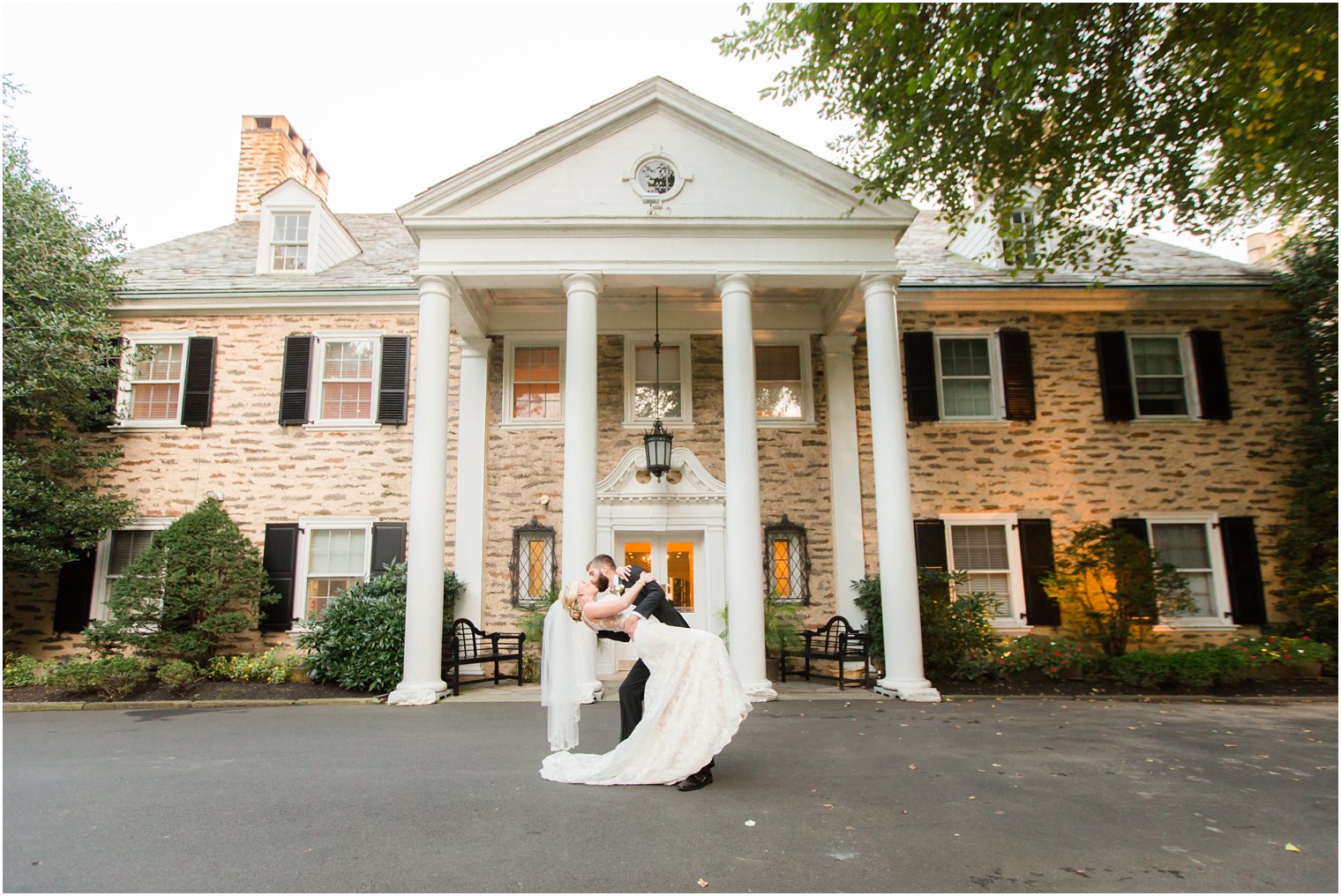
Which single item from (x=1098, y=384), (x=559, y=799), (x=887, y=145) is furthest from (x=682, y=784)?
(x=1098, y=384)

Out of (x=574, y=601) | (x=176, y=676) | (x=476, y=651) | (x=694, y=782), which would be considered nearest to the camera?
(x=694, y=782)

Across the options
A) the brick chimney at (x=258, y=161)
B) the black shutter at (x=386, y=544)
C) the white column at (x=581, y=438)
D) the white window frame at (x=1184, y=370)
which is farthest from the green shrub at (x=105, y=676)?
the white window frame at (x=1184, y=370)

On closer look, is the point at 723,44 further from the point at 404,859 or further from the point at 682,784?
the point at 404,859

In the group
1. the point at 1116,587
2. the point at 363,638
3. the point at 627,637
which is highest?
the point at 1116,587

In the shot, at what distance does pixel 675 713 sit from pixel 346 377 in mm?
10142

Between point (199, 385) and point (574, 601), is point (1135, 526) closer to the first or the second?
point (574, 601)

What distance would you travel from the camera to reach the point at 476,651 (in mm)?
11383

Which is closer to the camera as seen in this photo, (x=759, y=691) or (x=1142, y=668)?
(x=759, y=691)

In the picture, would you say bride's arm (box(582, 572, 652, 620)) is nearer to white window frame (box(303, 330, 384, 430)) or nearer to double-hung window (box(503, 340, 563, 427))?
double-hung window (box(503, 340, 563, 427))

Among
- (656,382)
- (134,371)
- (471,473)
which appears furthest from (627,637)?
(134,371)

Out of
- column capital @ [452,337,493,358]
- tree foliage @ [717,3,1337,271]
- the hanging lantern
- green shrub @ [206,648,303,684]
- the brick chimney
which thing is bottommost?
green shrub @ [206,648,303,684]

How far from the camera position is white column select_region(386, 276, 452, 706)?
398 inches

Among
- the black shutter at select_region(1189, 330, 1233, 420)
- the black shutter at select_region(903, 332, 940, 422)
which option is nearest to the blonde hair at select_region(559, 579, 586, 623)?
the black shutter at select_region(903, 332, 940, 422)

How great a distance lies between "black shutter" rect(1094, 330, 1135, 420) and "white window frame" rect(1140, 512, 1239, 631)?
1802mm
